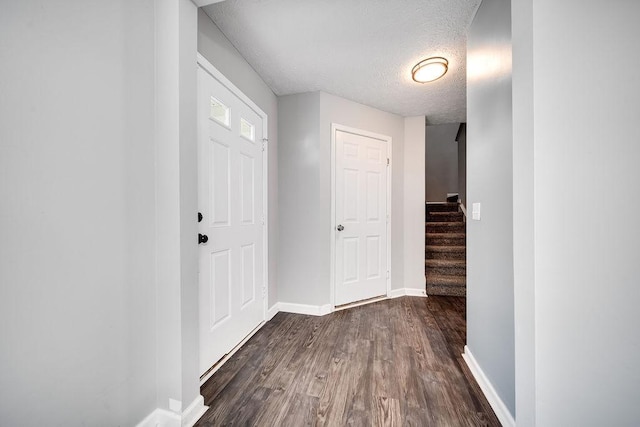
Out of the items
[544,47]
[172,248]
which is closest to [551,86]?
[544,47]

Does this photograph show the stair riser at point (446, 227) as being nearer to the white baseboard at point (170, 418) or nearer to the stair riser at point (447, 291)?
the stair riser at point (447, 291)

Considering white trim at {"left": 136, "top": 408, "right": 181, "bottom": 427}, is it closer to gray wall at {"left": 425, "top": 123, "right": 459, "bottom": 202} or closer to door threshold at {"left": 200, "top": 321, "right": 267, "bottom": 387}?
door threshold at {"left": 200, "top": 321, "right": 267, "bottom": 387}

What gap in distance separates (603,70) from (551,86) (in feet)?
0.53

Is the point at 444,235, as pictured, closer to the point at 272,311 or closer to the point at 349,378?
the point at 272,311

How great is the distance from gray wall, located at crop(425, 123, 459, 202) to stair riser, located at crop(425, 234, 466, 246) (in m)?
2.84

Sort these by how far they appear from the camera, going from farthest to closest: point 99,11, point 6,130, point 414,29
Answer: point 414,29
point 99,11
point 6,130

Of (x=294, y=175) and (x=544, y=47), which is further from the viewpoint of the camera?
(x=294, y=175)

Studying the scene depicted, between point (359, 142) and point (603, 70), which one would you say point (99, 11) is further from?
point (359, 142)

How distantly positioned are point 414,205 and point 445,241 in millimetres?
1069

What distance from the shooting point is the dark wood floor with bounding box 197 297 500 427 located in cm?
130

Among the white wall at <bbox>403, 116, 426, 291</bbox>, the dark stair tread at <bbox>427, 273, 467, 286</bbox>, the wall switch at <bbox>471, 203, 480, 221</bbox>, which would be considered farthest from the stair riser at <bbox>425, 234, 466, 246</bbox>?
the wall switch at <bbox>471, 203, 480, 221</bbox>

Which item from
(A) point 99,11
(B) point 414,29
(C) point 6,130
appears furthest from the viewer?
(B) point 414,29

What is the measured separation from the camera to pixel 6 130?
29.1 inches

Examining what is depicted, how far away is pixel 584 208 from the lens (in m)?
0.80
